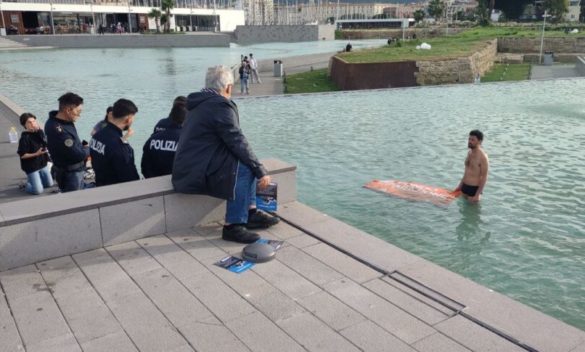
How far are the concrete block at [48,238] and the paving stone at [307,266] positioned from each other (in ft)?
6.21

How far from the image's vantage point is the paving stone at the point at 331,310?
3.93 m

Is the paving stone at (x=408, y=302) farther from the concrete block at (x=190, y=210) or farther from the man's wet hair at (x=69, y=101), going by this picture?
the man's wet hair at (x=69, y=101)

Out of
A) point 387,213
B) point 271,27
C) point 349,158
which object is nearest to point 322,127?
point 349,158

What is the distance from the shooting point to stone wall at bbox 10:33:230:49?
69.2 metres

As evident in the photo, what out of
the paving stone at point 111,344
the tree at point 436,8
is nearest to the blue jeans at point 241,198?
the paving stone at point 111,344

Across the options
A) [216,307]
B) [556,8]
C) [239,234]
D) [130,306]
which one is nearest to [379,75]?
[239,234]

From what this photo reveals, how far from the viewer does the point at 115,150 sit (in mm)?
5688

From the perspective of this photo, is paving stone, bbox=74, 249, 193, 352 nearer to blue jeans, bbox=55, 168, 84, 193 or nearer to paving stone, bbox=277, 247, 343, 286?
paving stone, bbox=277, 247, 343, 286

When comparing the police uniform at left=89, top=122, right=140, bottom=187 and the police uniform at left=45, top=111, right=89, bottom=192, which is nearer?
the police uniform at left=89, top=122, right=140, bottom=187

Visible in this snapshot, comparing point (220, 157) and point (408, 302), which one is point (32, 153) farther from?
point (408, 302)

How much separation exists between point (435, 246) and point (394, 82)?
20.5 meters

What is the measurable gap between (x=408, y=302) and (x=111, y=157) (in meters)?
3.58

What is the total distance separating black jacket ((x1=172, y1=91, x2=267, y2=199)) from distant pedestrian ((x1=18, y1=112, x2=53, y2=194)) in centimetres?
430

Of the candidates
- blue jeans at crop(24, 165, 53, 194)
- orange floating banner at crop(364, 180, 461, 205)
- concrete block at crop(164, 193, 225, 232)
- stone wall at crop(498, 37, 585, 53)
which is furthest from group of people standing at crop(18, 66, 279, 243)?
stone wall at crop(498, 37, 585, 53)
